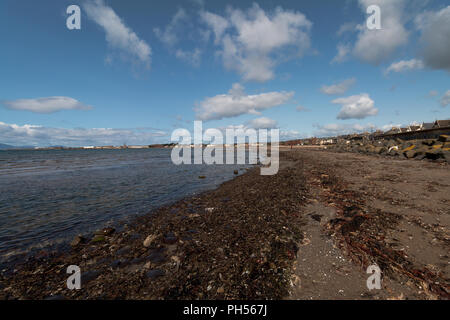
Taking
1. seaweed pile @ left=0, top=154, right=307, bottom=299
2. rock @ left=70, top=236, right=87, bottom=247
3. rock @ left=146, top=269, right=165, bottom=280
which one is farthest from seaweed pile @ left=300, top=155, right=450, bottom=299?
rock @ left=70, top=236, right=87, bottom=247

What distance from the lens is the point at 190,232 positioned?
24.2ft

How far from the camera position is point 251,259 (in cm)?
512

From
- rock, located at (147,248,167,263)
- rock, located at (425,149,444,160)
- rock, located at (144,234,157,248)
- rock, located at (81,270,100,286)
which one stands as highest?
rock, located at (425,149,444,160)

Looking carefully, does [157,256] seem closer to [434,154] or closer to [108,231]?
[108,231]

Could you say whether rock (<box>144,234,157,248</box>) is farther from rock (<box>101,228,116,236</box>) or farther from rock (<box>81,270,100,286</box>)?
rock (<box>101,228,116,236</box>)

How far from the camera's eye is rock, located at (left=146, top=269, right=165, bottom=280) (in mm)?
4687

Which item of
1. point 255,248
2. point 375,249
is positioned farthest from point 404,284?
point 255,248

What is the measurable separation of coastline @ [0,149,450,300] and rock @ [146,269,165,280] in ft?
0.14

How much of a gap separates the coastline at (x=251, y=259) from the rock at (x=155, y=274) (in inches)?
1.7

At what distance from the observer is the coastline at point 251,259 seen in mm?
4012
